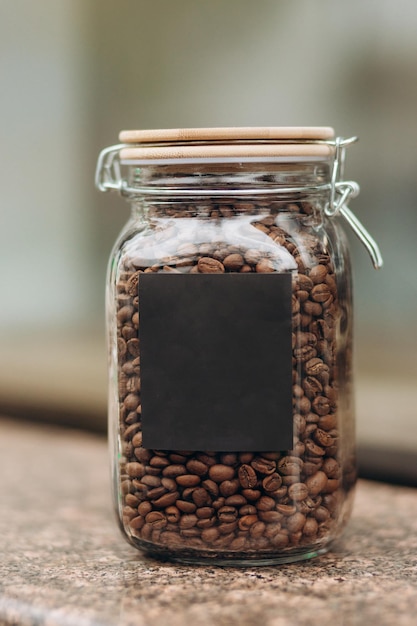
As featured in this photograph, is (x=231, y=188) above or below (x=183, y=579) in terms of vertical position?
above

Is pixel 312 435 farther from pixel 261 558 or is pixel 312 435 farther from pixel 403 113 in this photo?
pixel 403 113

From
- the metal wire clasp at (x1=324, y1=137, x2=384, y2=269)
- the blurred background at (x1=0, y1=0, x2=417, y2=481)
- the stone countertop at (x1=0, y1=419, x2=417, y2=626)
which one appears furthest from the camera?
the blurred background at (x1=0, y1=0, x2=417, y2=481)

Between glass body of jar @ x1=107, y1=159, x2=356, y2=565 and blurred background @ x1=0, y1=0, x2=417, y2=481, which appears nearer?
glass body of jar @ x1=107, y1=159, x2=356, y2=565

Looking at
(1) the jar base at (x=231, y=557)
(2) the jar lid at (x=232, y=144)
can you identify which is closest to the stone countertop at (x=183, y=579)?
(1) the jar base at (x=231, y=557)

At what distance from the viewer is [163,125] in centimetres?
113

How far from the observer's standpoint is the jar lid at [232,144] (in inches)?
27.0

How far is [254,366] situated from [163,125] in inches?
20.6

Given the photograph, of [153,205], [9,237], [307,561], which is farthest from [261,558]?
[9,237]

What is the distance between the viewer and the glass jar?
2.26 feet

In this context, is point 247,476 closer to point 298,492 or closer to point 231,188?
point 298,492

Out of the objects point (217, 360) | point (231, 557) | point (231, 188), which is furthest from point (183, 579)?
point (231, 188)

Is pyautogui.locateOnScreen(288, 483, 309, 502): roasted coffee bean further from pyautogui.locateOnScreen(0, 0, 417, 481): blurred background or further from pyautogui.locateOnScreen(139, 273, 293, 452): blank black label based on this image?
pyautogui.locateOnScreen(0, 0, 417, 481): blurred background

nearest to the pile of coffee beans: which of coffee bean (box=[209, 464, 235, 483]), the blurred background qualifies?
coffee bean (box=[209, 464, 235, 483])

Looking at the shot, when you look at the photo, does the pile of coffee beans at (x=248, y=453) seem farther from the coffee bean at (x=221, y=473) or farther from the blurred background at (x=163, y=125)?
the blurred background at (x=163, y=125)
